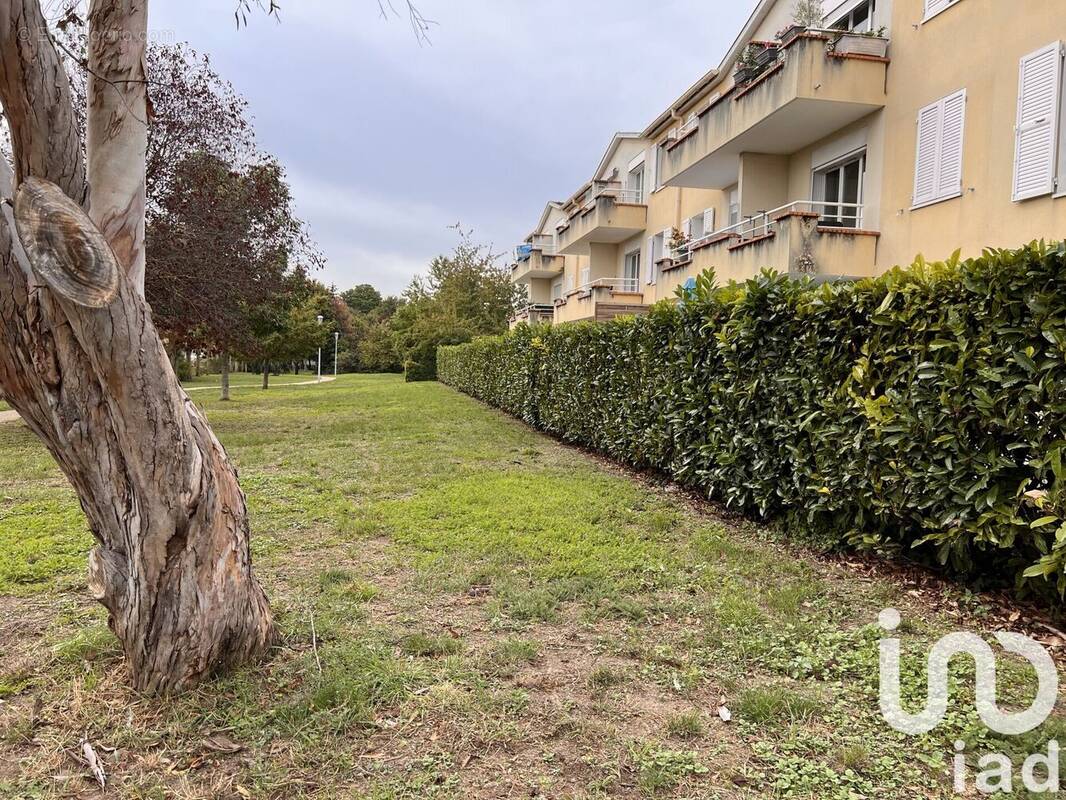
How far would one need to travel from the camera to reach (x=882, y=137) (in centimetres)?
1029

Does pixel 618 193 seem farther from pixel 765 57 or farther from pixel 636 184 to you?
pixel 765 57

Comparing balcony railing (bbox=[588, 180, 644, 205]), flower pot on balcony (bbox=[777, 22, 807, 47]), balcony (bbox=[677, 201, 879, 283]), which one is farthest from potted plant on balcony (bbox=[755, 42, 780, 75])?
balcony railing (bbox=[588, 180, 644, 205])

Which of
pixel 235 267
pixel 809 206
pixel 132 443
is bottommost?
pixel 132 443

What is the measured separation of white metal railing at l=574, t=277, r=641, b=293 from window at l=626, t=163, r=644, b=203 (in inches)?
112

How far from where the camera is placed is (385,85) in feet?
14.8

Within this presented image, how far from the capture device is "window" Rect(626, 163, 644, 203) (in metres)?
22.2

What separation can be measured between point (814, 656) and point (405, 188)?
18119 millimetres

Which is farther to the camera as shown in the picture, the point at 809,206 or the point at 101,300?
the point at 809,206

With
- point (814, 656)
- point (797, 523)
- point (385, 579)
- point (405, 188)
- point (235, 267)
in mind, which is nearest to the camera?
point (814, 656)

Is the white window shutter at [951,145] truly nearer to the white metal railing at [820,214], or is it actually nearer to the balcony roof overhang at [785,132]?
the balcony roof overhang at [785,132]

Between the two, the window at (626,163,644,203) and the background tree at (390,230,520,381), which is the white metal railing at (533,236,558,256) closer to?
the background tree at (390,230,520,381)

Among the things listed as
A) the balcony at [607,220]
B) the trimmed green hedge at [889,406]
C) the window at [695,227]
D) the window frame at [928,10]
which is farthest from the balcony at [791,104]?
the balcony at [607,220]

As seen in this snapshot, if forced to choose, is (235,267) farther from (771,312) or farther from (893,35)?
(893,35)

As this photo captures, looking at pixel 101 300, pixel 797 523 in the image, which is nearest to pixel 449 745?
pixel 101 300
